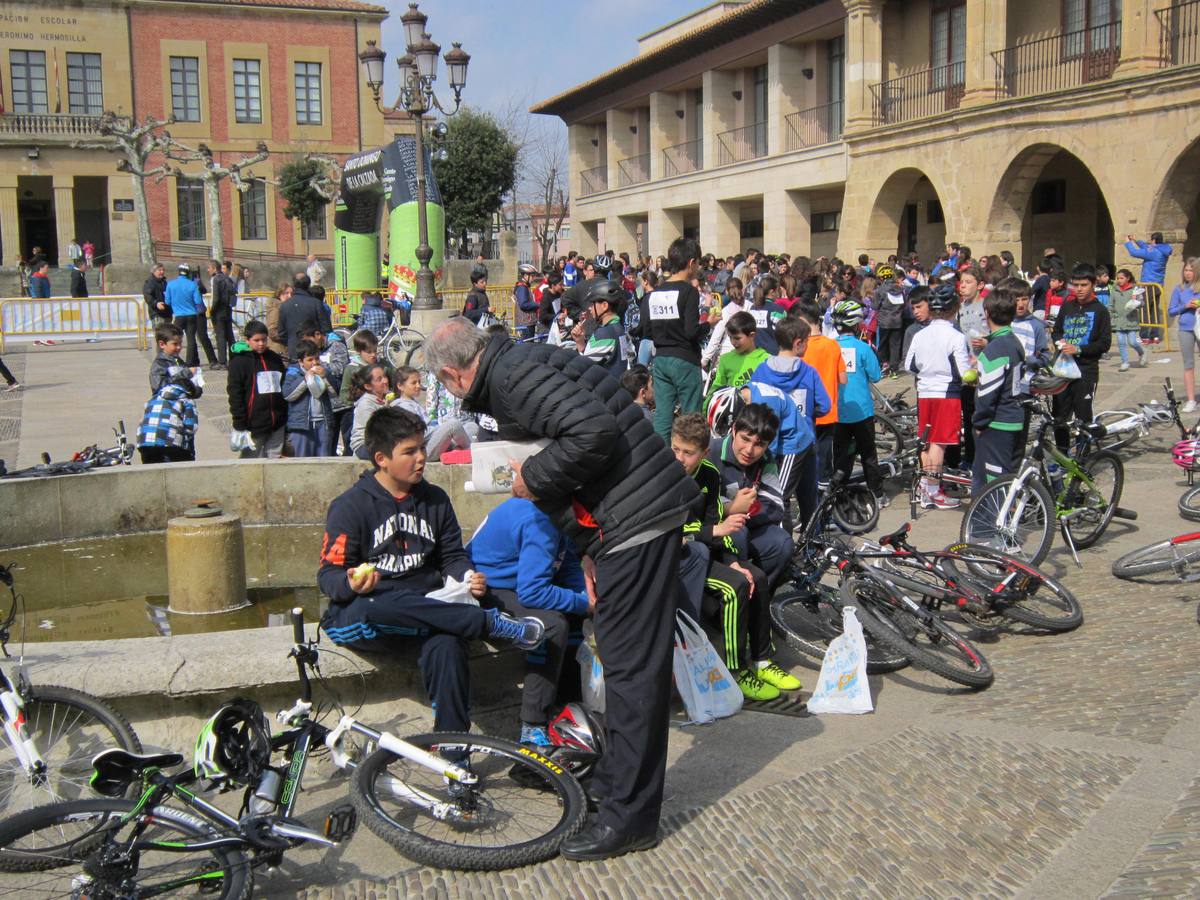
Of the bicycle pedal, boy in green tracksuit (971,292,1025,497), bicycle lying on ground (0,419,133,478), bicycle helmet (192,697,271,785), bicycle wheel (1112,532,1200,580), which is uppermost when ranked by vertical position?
boy in green tracksuit (971,292,1025,497)

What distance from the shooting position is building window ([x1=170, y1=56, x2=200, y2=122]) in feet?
168

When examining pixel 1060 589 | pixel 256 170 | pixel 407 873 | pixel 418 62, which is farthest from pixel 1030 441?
pixel 256 170

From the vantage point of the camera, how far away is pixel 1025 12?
25422mm

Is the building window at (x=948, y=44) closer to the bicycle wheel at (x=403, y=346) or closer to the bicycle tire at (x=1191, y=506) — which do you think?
the bicycle wheel at (x=403, y=346)

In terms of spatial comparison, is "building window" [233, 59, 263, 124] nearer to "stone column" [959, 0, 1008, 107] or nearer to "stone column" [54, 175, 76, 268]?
"stone column" [54, 175, 76, 268]

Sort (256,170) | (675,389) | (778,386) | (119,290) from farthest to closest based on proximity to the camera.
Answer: (256,170)
(119,290)
(675,389)
(778,386)

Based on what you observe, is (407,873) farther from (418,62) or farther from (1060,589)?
(418,62)

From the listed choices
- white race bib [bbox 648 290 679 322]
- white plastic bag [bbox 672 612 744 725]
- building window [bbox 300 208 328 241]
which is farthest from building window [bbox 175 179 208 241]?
white plastic bag [bbox 672 612 744 725]

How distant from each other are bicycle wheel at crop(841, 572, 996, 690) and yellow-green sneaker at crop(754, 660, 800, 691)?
46 cm

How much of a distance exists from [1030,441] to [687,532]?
667 cm

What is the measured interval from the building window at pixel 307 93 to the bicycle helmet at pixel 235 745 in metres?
53.2

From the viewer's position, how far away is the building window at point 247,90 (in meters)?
52.3

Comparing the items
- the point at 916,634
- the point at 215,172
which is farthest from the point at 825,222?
the point at 916,634

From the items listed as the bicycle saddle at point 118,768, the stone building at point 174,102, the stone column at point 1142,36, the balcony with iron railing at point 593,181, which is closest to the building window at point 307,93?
the stone building at point 174,102
